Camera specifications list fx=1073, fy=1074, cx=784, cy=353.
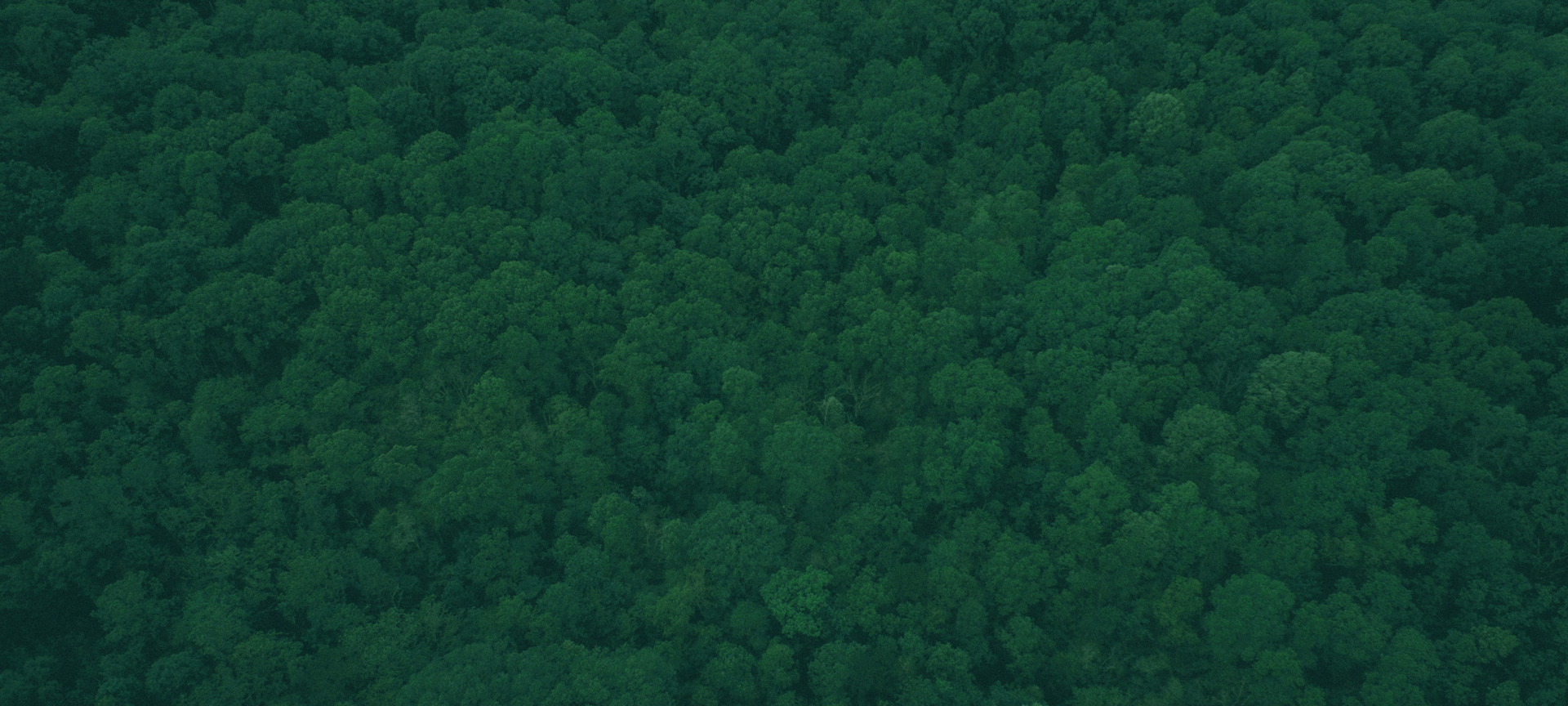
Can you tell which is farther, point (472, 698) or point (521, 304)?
point (521, 304)

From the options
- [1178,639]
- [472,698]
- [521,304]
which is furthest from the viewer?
[521,304]

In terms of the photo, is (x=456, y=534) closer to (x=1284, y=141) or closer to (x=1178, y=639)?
(x=1178, y=639)

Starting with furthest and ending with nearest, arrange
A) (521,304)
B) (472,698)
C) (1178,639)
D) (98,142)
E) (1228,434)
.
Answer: (98,142) → (521,304) → (1228,434) → (1178,639) → (472,698)

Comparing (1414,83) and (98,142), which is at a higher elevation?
(98,142)

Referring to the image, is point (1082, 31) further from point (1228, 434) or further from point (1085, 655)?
point (1085, 655)

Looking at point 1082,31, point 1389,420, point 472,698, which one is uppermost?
point 1082,31

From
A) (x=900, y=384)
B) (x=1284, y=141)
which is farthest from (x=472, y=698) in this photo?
(x=1284, y=141)
